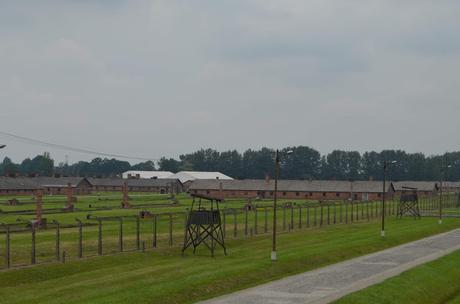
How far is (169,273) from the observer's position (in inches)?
1350

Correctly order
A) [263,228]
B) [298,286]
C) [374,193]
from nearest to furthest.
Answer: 1. [298,286]
2. [263,228]
3. [374,193]

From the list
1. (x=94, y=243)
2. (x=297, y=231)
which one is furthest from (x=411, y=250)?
(x=94, y=243)

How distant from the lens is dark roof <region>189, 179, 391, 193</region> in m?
150

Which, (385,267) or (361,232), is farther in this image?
(361,232)

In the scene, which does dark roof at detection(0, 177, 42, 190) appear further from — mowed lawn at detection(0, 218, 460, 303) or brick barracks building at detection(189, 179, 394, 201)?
mowed lawn at detection(0, 218, 460, 303)

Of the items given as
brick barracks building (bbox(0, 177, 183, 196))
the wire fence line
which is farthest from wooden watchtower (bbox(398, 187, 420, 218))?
brick barracks building (bbox(0, 177, 183, 196))

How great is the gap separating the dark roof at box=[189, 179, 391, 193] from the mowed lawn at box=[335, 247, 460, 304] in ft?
358

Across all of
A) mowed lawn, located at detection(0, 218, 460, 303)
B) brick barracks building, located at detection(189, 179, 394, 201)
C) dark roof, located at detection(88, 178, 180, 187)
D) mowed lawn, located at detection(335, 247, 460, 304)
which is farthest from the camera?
dark roof, located at detection(88, 178, 180, 187)

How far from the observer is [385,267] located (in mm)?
38688

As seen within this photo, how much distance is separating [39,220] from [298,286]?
124ft

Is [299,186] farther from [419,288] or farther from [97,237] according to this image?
[419,288]

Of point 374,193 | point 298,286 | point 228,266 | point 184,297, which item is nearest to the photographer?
point 184,297

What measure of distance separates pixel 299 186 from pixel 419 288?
125 meters

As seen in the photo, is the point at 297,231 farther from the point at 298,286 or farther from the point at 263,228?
the point at 298,286
